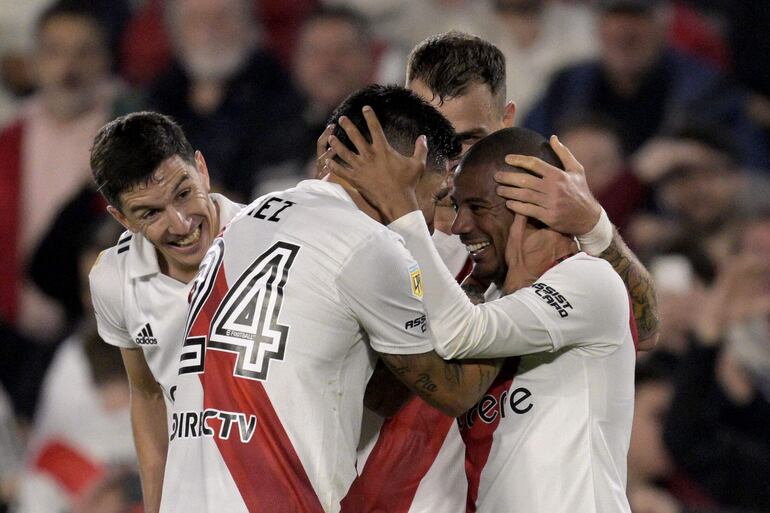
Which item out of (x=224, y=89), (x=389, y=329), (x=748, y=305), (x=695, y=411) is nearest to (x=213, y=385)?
(x=389, y=329)

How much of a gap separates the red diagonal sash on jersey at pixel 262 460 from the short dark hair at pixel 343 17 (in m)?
6.32

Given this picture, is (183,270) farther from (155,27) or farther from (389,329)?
(155,27)

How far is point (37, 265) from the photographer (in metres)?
9.27

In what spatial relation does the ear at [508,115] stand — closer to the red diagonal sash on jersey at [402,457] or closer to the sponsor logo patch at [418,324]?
the red diagonal sash on jersey at [402,457]

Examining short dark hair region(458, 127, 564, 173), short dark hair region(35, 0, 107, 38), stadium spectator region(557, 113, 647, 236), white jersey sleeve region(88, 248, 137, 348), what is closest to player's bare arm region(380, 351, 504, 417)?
short dark hair region(458, 127, 564, 173)

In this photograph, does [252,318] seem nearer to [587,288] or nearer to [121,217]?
[587,288]

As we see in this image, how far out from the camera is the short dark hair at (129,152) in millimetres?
3834

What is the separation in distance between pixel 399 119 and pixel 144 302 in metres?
1.24

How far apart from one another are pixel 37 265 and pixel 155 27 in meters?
2.18

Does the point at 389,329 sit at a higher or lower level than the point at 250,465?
higher

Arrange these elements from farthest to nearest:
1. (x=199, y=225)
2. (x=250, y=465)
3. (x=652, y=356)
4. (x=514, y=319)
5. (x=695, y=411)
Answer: (x=652, y=356) < (x=695, y=411) < (x=199, y=225) < (x=514, y=319) < (x=250, y=465)

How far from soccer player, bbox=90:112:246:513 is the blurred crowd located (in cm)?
422

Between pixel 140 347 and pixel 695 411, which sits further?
pixel 695 411

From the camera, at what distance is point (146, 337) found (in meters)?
3.85
